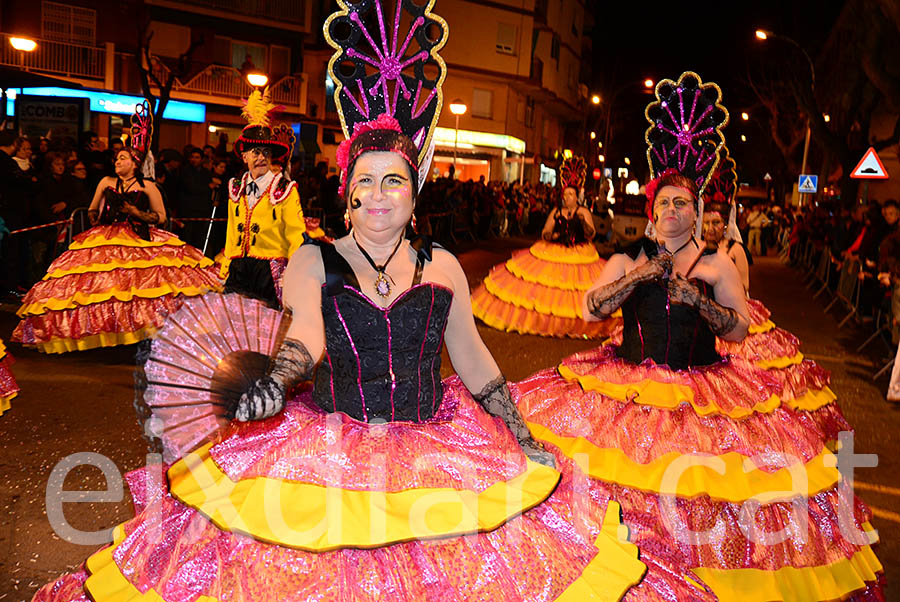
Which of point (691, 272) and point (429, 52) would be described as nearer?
point (429, 52)

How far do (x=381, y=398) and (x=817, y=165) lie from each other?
5904 centimetres

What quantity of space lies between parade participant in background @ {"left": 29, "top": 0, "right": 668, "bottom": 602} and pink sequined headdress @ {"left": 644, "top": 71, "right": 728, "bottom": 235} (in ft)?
7.39

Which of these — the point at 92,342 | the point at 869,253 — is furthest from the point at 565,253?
the point at 92,342

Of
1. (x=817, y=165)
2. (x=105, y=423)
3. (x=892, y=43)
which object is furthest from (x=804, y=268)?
(x=817, y=165)

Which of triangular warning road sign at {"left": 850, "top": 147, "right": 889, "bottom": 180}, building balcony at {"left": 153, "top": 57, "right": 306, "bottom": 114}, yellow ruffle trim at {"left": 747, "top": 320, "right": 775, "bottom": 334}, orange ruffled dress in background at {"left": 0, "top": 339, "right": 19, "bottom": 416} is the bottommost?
orange ruffled dress in background at {"left": 0, "top": 339, "right": 19, "bottom": 416}

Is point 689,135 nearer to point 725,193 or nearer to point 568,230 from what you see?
point 725,193

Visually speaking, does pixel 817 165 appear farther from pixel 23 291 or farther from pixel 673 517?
pixel 673 517

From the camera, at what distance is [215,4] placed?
35.9 metres

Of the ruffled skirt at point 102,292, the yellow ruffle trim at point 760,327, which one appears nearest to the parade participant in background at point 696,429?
the yellow ruffle trim at point 760,327

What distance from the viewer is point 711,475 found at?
3.98 metres

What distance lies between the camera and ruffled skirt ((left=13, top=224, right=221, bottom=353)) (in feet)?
29.6

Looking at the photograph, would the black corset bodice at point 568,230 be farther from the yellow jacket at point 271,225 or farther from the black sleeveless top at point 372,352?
the black sleeveless top at point 372,352

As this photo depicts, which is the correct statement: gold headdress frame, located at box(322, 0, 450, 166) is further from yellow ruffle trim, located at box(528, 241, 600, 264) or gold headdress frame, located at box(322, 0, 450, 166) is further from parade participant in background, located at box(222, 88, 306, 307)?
yellow ruffle trim, located at box(528, 241, 600, 264)

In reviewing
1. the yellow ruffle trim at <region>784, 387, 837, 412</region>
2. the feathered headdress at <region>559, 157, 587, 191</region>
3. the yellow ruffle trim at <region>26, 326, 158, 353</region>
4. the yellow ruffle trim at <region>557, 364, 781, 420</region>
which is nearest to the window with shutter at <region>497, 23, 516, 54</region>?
the feathered headdress at <region>559, 157, 587, 191</region>
